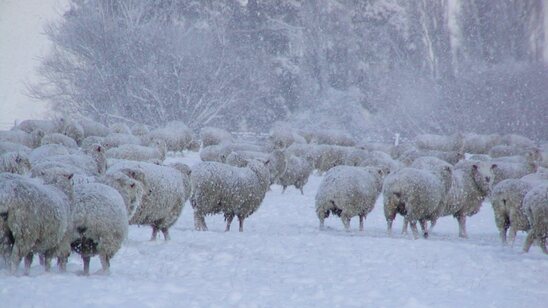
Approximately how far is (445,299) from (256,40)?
137 ft

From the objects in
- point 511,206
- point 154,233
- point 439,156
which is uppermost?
point 439,156

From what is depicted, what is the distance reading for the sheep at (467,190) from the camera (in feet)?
44.5

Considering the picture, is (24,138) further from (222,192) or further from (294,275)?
(294,275)

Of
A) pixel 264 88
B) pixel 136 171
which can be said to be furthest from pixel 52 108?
pixel 136 171

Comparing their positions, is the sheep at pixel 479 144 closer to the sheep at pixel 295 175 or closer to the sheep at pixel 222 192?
the sheep at pixel 295 175

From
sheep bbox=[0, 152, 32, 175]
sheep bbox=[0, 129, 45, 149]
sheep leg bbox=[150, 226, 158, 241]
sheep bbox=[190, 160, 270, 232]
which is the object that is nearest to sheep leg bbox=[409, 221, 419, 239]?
sheep bbox=[190, 160, 270, 232]

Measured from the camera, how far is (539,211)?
9.97 metres

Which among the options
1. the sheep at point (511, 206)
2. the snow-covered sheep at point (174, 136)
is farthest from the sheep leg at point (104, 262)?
the snow-covered sheep at point (174, 136)

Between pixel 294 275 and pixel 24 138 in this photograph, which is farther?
pixel 24 138

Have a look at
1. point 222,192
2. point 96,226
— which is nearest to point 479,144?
point 222,192

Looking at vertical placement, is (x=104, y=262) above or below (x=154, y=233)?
below

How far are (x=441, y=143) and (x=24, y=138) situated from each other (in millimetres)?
18612

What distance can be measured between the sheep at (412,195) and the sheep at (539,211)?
2.35 m

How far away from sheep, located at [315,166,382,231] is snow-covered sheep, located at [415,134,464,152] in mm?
18397
